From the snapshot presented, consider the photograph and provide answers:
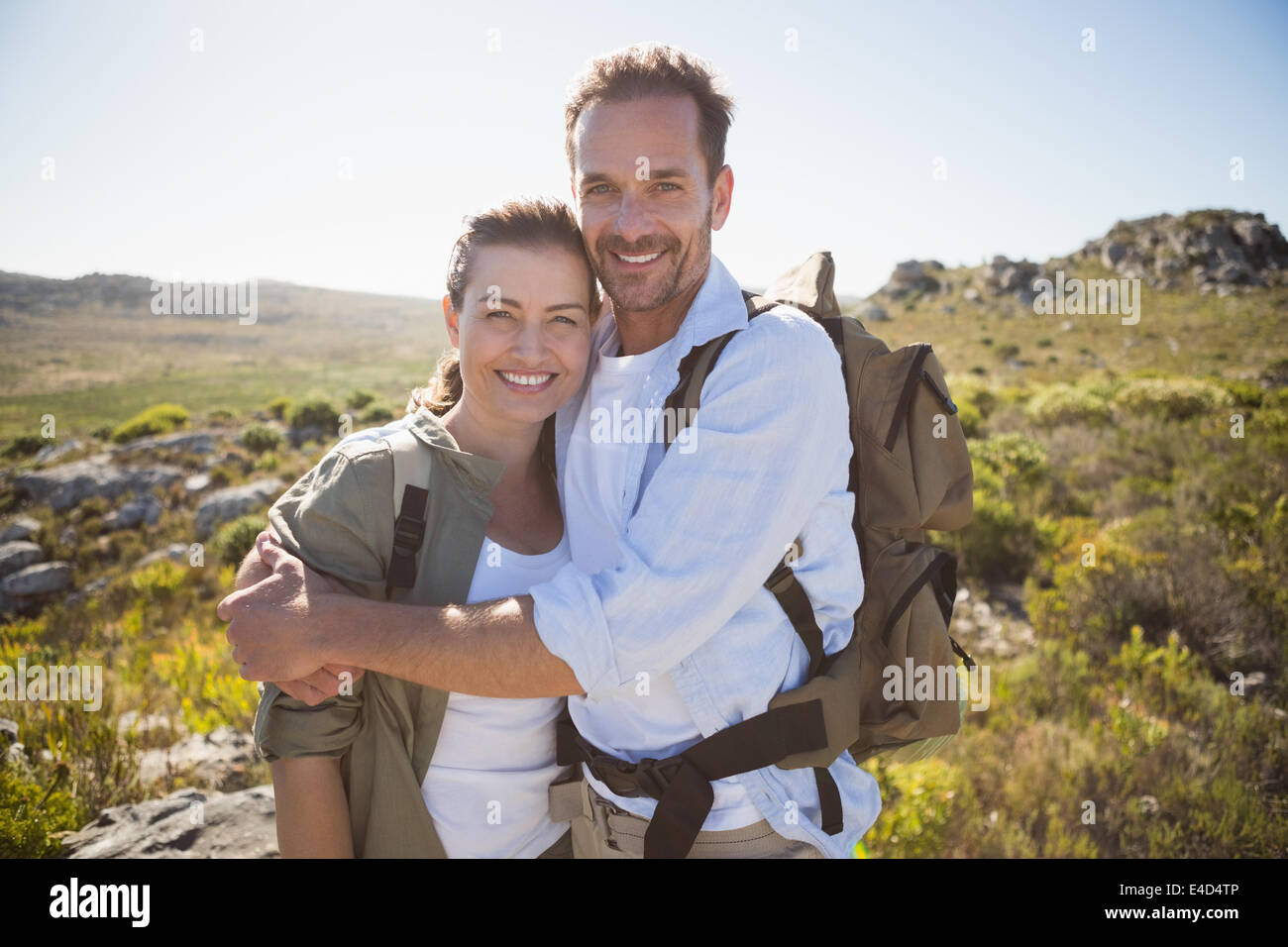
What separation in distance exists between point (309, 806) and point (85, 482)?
17718 millimetres

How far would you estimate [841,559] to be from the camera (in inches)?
78.7

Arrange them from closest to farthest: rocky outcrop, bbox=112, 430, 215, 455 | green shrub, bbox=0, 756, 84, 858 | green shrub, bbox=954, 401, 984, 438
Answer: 1. green shrub, bbox=0, 756, 84, 858
2. green shrub, bbox=954, 401, 984, 438
3. rocky outcrop, bbox=112, 430, 215, 455

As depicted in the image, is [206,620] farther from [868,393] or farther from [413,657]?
[868,393]

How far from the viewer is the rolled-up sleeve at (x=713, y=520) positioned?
172 cm

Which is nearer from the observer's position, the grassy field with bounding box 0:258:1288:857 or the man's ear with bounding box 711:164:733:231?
the man's ear with bounding box 711:164:733:231

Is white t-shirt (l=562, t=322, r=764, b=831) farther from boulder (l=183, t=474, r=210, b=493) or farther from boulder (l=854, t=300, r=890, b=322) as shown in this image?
boulder (l=854, t=300, r=890, b=322)

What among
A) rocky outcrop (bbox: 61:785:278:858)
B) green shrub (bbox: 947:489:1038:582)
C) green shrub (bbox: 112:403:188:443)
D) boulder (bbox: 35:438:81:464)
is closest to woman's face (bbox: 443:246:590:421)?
rocky outcrop (bbox: 61:785:278:858)

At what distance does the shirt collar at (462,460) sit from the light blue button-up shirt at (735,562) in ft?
1.42

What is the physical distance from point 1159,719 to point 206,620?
974 cm

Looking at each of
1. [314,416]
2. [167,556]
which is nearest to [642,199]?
[167,556]

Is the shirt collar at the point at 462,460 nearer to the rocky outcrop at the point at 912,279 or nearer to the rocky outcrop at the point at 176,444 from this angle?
the rocky outcrop at the point at 176,444

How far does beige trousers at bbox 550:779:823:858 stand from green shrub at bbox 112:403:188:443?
23.4 m

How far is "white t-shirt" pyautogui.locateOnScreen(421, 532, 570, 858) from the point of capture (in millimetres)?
2098

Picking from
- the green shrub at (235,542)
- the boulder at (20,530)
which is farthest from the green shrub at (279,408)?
the green shrub at (235,542)
